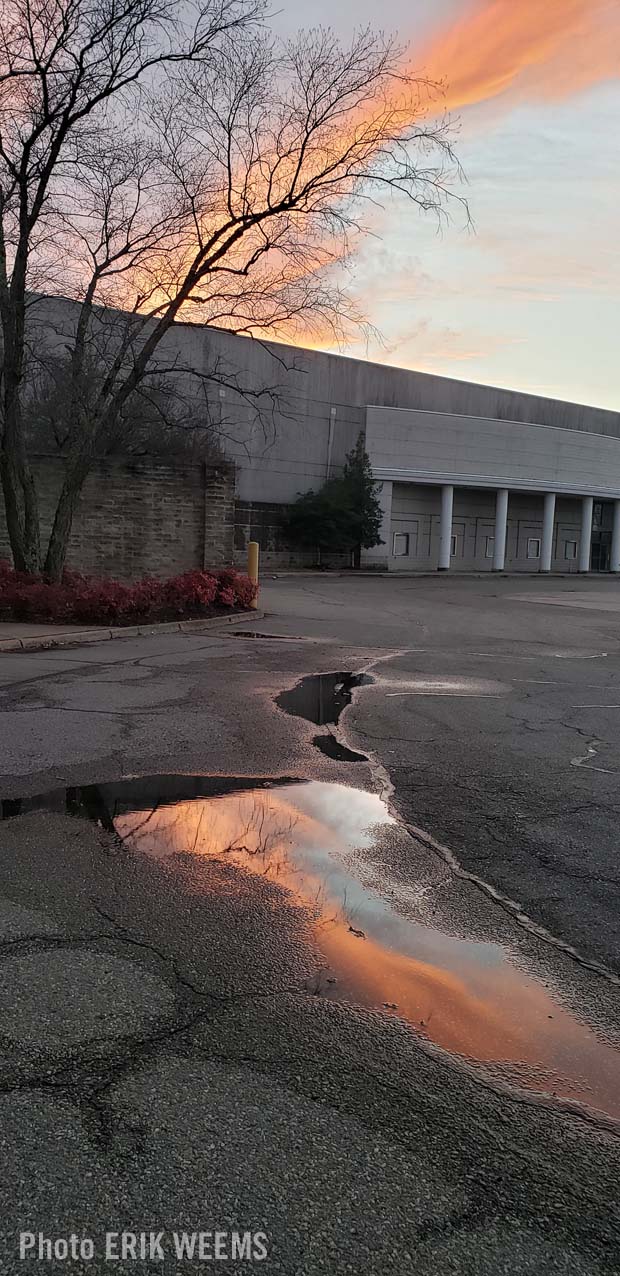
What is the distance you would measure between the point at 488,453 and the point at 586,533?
34.4 feet

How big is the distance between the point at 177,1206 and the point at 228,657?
34.9 feet

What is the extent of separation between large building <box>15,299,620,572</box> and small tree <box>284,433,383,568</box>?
0.97 m

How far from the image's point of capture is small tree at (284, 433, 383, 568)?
137 ft

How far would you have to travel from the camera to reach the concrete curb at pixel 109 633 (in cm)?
1346

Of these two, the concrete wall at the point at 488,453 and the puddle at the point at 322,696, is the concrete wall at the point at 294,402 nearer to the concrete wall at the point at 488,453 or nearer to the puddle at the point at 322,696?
the concrete wall at the point at 488,453

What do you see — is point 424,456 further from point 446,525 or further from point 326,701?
point 326,701

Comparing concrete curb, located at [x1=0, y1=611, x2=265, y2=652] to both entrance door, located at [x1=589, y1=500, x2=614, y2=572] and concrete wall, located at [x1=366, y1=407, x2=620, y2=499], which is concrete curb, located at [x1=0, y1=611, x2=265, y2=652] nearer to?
concrete wall, located at [x1=366, y1=407, x2=620, y2=499]

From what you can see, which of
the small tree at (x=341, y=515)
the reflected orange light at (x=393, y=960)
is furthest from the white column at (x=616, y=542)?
the reflected orange light at (x=393, y=960)

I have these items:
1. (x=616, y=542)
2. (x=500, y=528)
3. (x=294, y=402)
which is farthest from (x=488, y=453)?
(x=616, y=542)

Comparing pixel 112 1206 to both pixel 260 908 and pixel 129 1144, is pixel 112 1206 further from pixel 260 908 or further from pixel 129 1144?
pixel 260 908

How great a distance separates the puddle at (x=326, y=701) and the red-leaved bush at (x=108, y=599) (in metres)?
5.93

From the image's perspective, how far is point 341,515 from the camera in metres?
41.9

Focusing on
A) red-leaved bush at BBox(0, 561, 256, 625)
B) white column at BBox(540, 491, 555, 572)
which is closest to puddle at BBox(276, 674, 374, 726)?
red-leaved bush at BBox(0, 561, 256, 625)

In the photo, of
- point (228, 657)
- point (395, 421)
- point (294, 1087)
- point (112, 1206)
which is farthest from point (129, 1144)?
point (395, 421)
